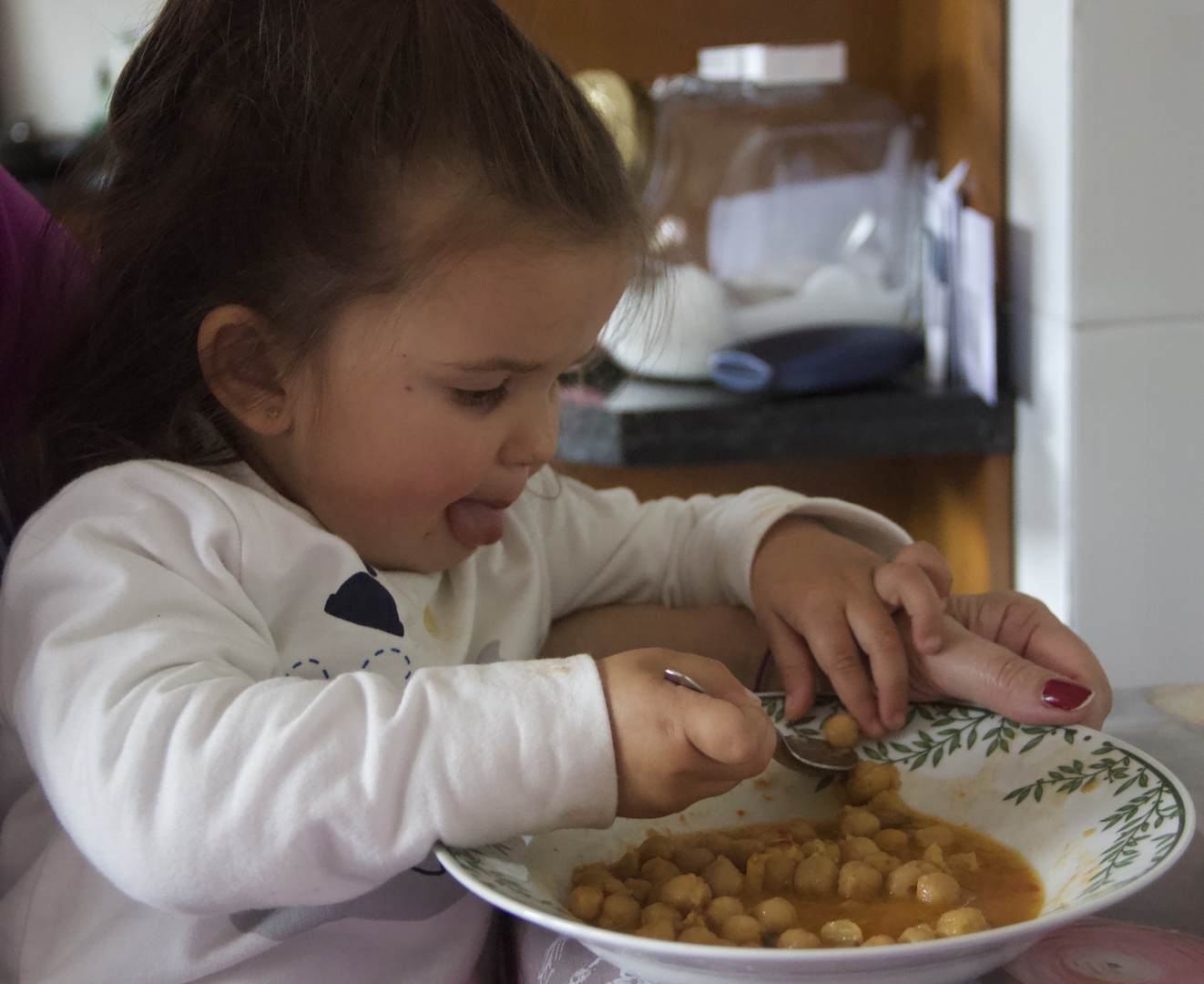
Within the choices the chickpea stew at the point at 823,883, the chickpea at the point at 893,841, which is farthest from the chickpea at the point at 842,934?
the chickpea at the point at 893,841

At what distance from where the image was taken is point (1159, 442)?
58.2 inches

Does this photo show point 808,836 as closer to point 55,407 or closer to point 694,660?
point 694,660

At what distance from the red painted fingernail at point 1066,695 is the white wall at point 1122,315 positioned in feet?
2.92

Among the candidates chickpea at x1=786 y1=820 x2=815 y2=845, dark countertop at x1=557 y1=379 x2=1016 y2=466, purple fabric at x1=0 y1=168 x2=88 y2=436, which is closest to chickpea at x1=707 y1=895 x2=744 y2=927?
chickpea at x1=786 y1=820 x2=815 y2=845

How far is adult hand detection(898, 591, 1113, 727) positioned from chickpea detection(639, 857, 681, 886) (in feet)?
0.72

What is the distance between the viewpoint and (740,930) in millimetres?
505

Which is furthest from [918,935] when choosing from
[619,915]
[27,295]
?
[27,295]

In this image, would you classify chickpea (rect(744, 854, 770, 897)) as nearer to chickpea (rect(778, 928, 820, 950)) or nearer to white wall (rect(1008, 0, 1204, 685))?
chickpea (rect(778, 928, 820, 950))

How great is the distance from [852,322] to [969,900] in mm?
1185

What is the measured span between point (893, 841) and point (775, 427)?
3.19 feet

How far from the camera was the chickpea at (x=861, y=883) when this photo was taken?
55cm

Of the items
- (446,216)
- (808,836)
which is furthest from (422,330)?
(808,836)

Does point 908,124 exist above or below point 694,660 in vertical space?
above

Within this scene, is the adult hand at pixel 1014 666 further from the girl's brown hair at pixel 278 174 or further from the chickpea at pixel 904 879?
the girl's brown hair at pixel 278 174
